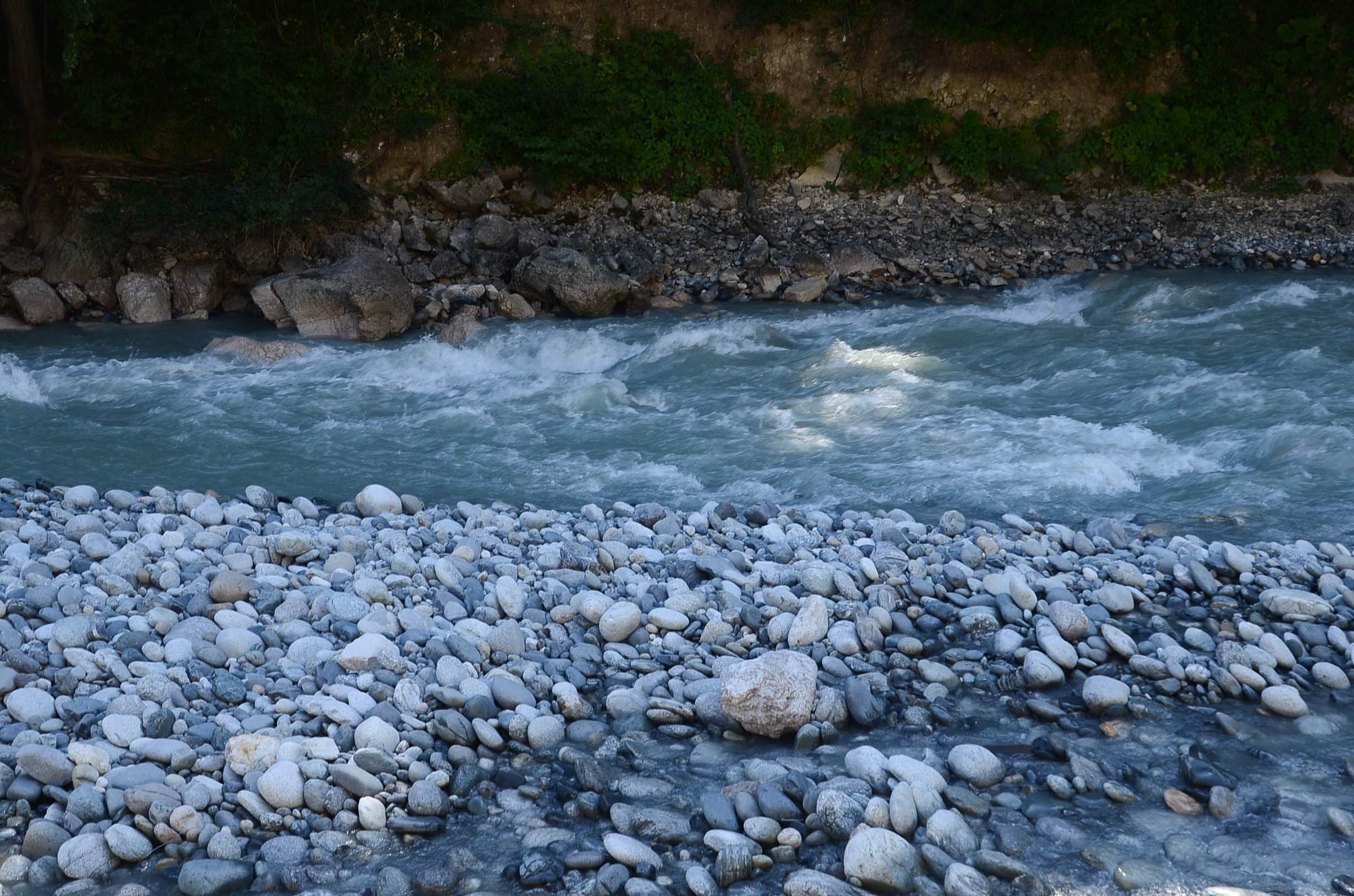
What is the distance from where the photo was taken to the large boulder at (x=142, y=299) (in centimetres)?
1075

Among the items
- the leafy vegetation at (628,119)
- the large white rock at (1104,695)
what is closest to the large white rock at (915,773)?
the large white rock at (1104,695)

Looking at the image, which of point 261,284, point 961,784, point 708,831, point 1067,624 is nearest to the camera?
point 708,831

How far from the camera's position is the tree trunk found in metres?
10.8

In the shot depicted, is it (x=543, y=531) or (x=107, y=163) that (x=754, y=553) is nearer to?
(x=543, y=531)

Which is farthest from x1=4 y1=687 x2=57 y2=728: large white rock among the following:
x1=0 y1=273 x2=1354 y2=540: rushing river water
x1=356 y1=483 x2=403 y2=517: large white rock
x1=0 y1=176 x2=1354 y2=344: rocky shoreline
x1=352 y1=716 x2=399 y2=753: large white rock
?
x1=0 y1=176 x2=1354 y2=344: rocky shoreline

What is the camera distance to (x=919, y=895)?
9.61 feet

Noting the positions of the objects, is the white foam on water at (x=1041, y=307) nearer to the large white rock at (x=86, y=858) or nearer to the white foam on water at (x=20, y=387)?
the white foam on water at (x=20, y=387)

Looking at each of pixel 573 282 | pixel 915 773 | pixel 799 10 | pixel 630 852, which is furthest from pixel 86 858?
pixel 799 10

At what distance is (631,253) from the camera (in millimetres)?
11750

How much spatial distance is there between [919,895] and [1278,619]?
2303mm

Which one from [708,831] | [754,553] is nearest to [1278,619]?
[754,553]

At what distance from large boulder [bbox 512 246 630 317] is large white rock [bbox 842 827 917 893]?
8038 mm

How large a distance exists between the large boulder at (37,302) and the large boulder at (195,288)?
1016 millimetres

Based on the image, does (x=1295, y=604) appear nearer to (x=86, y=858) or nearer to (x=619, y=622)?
(x=619, y=622)
